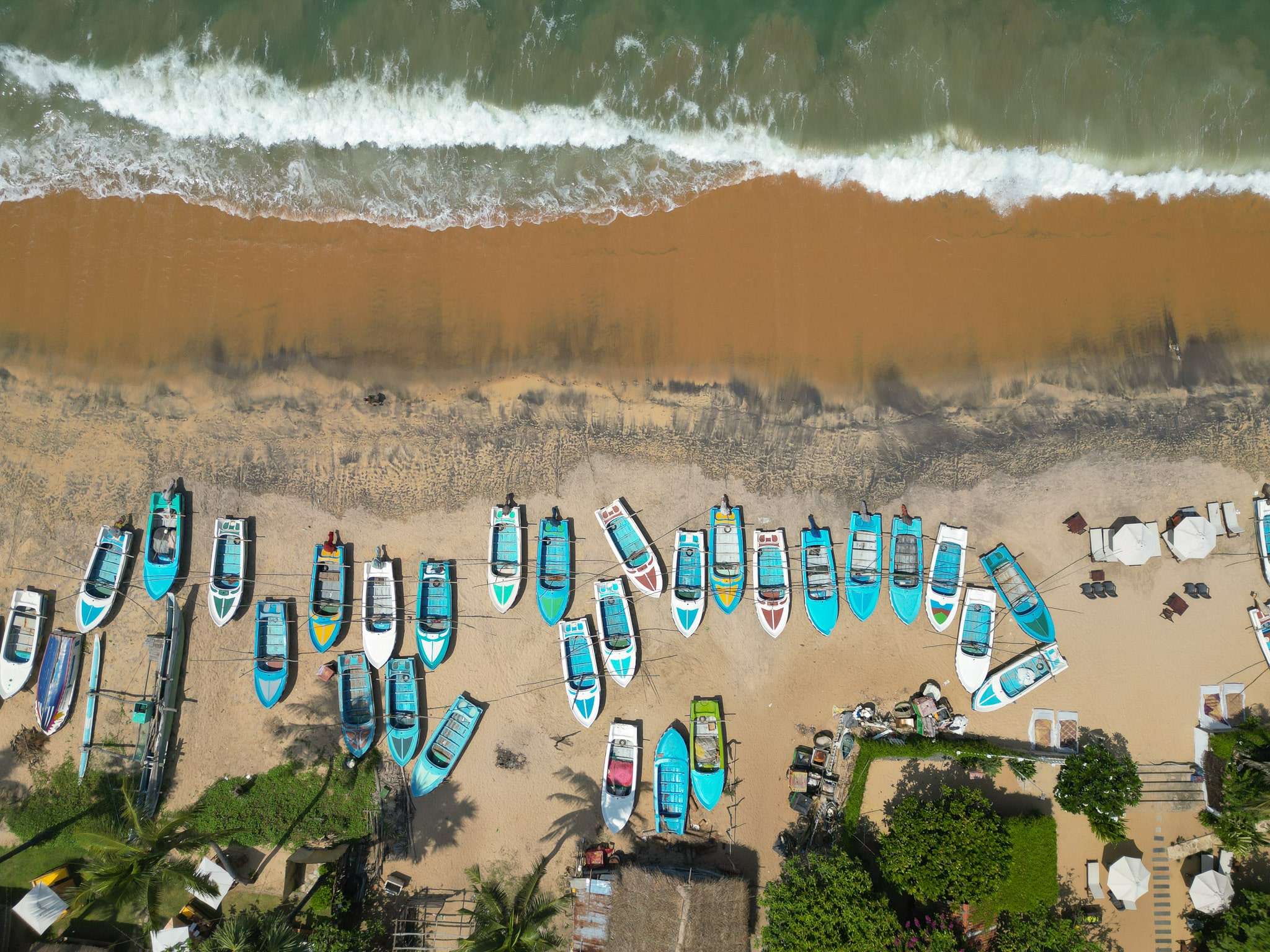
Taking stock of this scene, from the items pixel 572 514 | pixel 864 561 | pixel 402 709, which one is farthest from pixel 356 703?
pixel 864 561

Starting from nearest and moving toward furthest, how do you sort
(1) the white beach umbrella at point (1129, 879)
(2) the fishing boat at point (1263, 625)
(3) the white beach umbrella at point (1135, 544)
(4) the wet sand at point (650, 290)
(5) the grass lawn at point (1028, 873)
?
(1) the white beach umbrella at point (1129, 879) < (5) the grass lawn at point (1028, 873) < (3) the white beach umbrella at point (1135, 544) < (2) the fishing boat at point (1263, 625) < (4) the wet sand at point (650, 290)

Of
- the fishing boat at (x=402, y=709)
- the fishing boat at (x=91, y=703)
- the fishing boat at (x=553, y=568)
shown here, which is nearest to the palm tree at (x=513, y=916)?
the fishing boat at (x=402, y=709)

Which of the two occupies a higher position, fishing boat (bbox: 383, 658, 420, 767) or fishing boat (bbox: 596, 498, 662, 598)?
fishing boat (bbox: 596, 498, 662, 598)

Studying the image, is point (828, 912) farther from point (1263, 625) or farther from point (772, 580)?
point (1263, 625)

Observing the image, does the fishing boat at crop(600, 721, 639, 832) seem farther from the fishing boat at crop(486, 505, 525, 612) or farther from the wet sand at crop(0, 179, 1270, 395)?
the wet sand at crop(0, 179, 1270, 395)

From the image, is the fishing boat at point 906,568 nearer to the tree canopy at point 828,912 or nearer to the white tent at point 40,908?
the tree canopy at point 828,912

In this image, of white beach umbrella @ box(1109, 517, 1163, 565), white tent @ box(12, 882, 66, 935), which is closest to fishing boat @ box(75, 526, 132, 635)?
white tent @ box(12, 882, 66, 935)
